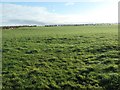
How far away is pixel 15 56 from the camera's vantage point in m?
24.3

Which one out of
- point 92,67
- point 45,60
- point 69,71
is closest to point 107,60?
point 92,67

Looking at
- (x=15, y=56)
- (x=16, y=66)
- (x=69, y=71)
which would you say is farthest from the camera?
(x=15, y=56)

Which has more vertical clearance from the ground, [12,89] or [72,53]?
[72,53]

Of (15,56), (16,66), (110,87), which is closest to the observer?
(110,87)

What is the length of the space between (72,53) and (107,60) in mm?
4628

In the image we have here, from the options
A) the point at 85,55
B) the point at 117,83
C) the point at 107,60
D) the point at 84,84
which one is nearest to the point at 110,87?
the point at 117,83

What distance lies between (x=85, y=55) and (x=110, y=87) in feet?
26.4

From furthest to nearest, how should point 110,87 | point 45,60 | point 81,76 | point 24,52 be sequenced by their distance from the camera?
point 24,52 → point 45,60 → point 81,76 → point 110,87

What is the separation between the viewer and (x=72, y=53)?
2531 cm

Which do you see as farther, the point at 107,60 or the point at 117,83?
the point at 107,60

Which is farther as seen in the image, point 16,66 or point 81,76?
point 16,66

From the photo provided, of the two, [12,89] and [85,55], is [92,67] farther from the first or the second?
[12,89]

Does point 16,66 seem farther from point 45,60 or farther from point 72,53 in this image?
Answer: point 72,53

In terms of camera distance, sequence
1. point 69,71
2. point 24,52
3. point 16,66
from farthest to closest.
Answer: point 24,52 < point 16,66 < point 69,71
